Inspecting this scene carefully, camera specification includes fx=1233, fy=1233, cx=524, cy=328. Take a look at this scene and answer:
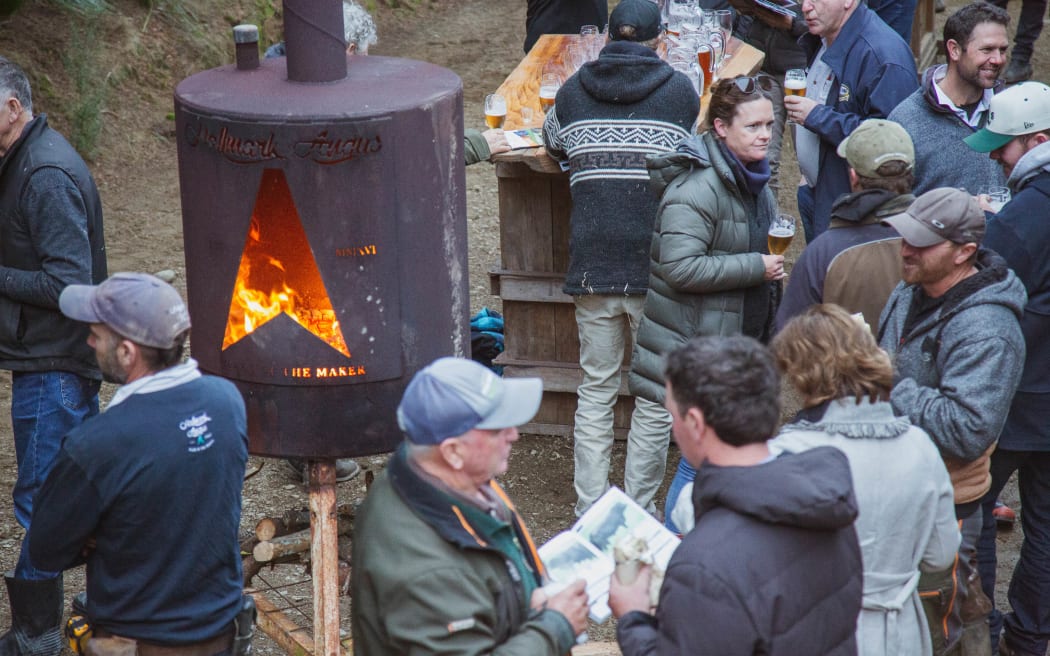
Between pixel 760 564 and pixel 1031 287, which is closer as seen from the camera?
pixel 760 564

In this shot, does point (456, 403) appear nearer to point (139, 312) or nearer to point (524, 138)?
point (139, 312)

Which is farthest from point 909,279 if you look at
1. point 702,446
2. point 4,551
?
point 4,551

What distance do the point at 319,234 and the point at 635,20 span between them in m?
2.33

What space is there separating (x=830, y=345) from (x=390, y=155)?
151cm

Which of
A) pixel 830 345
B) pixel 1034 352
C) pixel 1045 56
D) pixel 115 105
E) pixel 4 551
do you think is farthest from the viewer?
pixel 1045 56

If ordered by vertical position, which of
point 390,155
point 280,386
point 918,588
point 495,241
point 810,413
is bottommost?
point 495,241

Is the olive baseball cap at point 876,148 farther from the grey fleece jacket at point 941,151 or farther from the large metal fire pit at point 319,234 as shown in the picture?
→ the large metal fire pit at point 319,234

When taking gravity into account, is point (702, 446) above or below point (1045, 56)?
above

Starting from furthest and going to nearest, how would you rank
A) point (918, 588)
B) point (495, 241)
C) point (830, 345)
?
point (495, 241) → point (918, 588) → point (830, 345)

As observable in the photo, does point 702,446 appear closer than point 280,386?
Yes

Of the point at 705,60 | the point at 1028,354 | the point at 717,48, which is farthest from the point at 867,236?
the point at 717,48

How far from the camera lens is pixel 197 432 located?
3502mm

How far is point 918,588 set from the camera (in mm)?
3600

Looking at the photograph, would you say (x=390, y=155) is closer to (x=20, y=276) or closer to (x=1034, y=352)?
(x=20, y=276)
